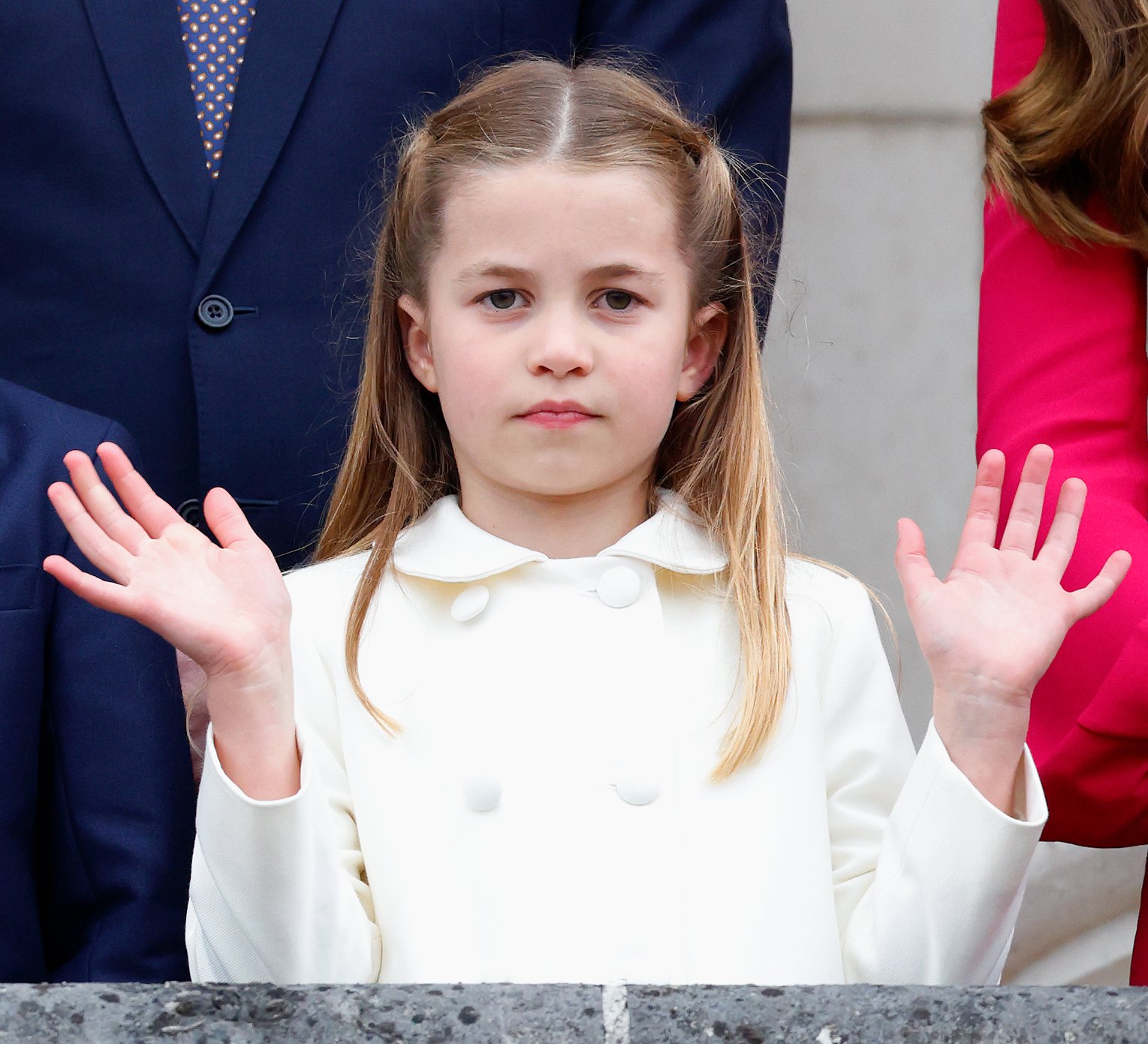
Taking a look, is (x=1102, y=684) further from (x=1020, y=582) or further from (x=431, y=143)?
(x=431, y=143)

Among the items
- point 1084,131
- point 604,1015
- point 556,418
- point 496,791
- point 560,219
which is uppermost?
point 1084,131

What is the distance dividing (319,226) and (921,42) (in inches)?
71.8

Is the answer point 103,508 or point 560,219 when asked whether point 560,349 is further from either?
point 103,508

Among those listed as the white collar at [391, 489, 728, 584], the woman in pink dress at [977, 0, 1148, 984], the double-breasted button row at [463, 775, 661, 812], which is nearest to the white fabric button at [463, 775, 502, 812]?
the double-breasted button row at [463, 775, 661, 812]

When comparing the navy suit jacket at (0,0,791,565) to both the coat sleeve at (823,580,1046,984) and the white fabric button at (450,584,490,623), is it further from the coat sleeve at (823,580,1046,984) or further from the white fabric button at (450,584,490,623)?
the coat sleeve at (823,580,1046,984)

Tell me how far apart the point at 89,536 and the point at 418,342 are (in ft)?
2.07

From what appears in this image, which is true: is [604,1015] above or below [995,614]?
below

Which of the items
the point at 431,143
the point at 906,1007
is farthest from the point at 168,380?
the point at 906,1007

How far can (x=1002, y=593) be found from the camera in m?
1.84

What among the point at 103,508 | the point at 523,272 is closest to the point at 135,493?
the point at 103,508

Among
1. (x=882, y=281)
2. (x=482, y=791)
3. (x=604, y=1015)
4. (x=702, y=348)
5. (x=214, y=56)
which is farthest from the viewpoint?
(x=882, y=281)

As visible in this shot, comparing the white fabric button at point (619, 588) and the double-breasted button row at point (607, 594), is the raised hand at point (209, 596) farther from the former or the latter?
the white fabric button at point (619, 588)

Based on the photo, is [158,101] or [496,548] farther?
[158,101]

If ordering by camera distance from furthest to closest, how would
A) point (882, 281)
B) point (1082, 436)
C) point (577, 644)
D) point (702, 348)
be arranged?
point (882, 281) → point (702, 348) → point (1082, 436) → point (577, 644)
